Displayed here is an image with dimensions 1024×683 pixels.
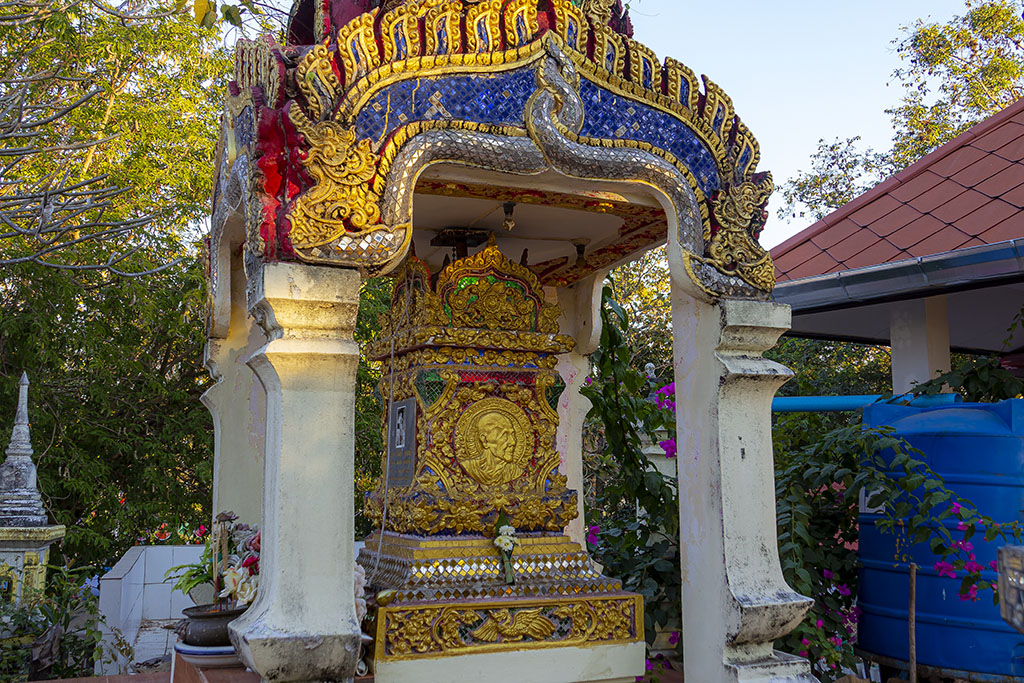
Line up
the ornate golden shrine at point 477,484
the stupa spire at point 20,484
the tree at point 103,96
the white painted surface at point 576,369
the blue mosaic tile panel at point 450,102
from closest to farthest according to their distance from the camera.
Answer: the blue mosaic tile panel at point 450,102, the ornate golden shrine at point 477,484, the white painted surface at point 576,369, the stupa spire at point 20,484, the tree at point 103,96

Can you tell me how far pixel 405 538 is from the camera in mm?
4555

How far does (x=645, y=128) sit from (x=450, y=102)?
0.97m

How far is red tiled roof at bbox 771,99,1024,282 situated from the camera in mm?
5426

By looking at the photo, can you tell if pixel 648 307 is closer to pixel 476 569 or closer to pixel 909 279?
A: pixel 909 279

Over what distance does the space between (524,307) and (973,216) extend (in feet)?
9.59

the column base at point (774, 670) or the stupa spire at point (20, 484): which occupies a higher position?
the stupa spire at point (20, 484)

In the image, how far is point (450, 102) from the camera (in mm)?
3795

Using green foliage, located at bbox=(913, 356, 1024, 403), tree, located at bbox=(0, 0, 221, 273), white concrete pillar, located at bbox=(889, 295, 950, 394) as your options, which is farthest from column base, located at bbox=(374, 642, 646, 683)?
tree, located at bbox=(0, 0, 221, 273)

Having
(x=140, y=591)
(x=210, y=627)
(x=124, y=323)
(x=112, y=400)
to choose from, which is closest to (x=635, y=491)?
(x=210, y=627)

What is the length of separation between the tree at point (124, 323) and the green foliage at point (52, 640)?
243cm

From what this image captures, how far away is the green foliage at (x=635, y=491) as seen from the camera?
16.3 ft

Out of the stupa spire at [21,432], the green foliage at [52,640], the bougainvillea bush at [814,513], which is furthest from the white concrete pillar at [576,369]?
the stupa spire at [21,432]

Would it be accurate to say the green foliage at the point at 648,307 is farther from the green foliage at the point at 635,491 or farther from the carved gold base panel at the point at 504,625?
the carved gold base panel at the point at 504,625

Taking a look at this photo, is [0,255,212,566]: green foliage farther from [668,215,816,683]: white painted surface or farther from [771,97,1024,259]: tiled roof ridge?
[668,215,816,683]: white painted surface
